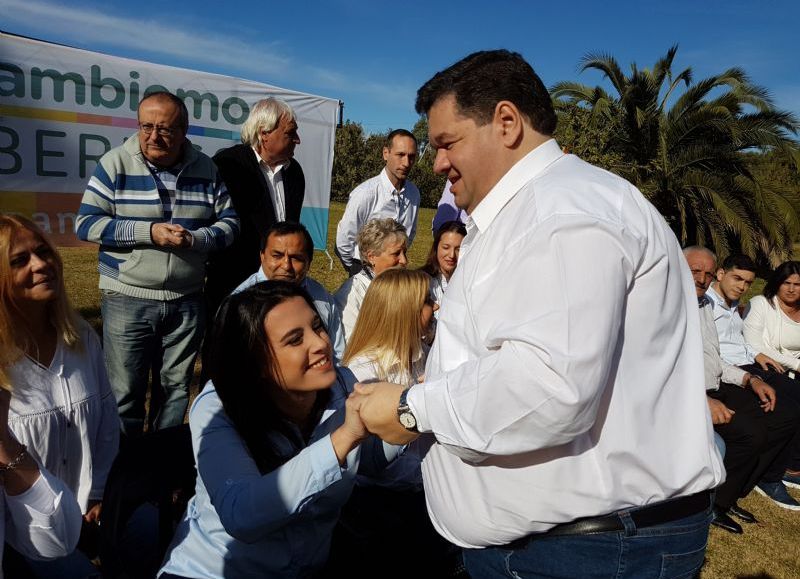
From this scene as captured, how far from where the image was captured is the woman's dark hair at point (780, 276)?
554cm

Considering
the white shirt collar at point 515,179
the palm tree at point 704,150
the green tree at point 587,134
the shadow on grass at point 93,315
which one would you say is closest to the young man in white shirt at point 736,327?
the white shirt collar at point 515,179

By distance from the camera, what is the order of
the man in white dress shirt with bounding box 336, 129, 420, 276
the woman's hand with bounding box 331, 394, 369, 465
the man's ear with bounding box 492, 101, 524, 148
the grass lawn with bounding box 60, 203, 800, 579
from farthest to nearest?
the man in white dress shirt with bounding box 336, 129, 420, 276 → the grass lawn with bounding box 60, 203, 800, 579 → the woman's hand with bounding box 331, 394, 369, 465 → the man's ear with bounding box 492, 101, 524, 148

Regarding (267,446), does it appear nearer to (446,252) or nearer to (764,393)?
(446,252)

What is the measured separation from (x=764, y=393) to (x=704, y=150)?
1193cm

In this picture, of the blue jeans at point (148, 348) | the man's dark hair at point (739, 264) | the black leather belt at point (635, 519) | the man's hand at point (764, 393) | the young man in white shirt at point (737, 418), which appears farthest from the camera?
the man's dark hair at point (739, 264)

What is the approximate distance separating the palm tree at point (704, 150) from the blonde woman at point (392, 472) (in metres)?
12.7

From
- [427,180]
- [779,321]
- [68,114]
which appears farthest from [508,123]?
[427,180]

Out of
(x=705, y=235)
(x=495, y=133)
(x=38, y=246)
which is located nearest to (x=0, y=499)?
(x=38, y=246)

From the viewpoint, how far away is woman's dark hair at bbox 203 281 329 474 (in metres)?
1.92

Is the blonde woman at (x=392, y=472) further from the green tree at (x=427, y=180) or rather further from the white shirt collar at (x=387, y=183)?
the green tree at (x=427, y=180)

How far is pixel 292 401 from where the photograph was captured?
2.04 m

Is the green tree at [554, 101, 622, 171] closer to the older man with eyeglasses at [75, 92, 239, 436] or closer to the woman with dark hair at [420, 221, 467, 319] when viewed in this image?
the woman with dark hair at [420, 221, 467, 319]

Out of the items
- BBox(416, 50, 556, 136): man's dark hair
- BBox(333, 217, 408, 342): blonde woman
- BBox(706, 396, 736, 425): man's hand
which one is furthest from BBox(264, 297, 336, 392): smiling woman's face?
BBox(706, 396, 736, 425): man's hand

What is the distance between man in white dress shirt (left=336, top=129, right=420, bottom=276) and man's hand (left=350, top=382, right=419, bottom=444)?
3.49 meters
